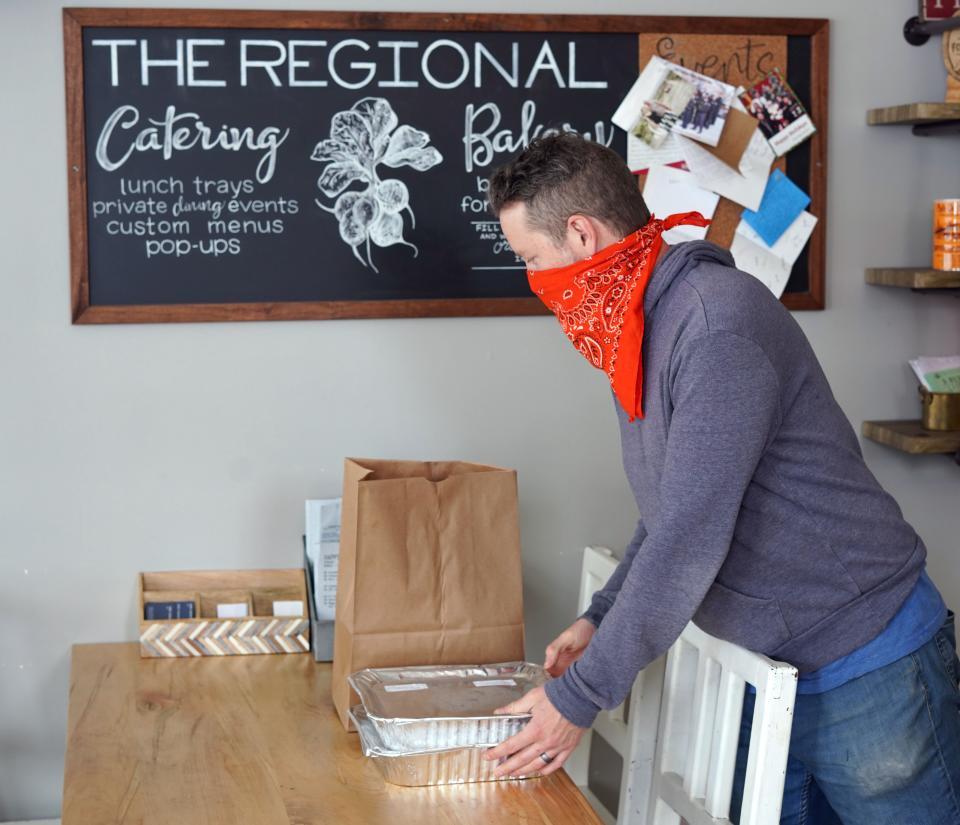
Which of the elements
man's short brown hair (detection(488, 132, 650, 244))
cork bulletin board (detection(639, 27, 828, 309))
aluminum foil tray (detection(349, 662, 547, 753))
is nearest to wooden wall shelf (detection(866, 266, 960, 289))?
cork bulletin board (detection(639, 27, 828, 309))

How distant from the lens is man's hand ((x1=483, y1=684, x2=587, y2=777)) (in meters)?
1.40

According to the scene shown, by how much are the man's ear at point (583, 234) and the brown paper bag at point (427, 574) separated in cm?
36

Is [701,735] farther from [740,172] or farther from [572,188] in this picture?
[740,172]

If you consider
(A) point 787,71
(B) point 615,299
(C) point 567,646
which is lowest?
(C) point 567,646

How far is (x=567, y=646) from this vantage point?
167 cm

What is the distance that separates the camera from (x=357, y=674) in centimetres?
158

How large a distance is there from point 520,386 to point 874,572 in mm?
913

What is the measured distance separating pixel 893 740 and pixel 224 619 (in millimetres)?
1078

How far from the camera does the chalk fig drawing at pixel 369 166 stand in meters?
2.13

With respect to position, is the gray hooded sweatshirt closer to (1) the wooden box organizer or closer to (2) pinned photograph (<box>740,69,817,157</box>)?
(1) the wooden box organizer

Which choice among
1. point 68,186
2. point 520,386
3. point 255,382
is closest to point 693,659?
point 520,386

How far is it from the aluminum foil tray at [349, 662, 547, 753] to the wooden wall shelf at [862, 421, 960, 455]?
1.00 m

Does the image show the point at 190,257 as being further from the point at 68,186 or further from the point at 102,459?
the point at 102,459

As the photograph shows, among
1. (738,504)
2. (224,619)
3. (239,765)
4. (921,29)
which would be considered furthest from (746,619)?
(921,29)
